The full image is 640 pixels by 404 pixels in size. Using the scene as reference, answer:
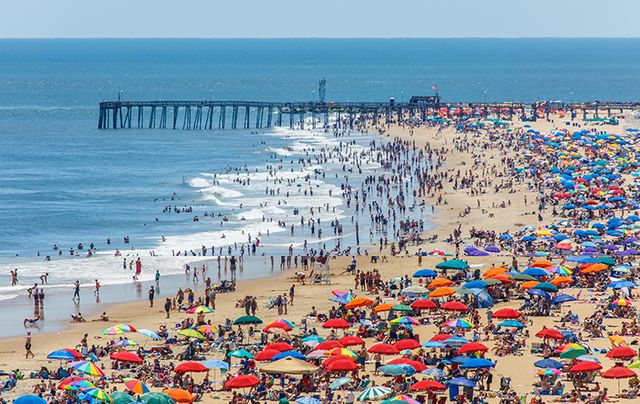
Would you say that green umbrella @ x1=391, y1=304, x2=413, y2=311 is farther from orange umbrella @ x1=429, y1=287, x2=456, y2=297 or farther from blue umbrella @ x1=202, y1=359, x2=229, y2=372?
blue umbrella @ x1=202, y1=359, x2=229, y2=372

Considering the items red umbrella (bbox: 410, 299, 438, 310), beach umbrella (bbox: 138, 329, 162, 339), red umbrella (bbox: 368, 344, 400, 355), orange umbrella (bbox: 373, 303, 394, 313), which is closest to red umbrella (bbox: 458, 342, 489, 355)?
red umbrella (bbox: 368, 344, 400, 355)

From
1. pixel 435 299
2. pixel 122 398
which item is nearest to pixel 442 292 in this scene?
pixel 435 299

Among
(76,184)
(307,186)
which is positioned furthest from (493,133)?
(76,184)

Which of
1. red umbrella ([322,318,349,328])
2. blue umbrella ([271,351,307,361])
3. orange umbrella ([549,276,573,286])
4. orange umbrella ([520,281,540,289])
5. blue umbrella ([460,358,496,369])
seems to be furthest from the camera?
orange umbrella ([549,276,573,286])

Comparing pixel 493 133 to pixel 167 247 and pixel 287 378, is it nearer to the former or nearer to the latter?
pixel 167 247

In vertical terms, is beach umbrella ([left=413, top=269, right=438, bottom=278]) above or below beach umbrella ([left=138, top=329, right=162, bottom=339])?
above

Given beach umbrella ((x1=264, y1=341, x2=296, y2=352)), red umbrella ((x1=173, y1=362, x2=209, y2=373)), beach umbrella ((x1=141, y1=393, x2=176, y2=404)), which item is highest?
beach umbrella ((x1=141, y1=393, x2=176, y2=404))
